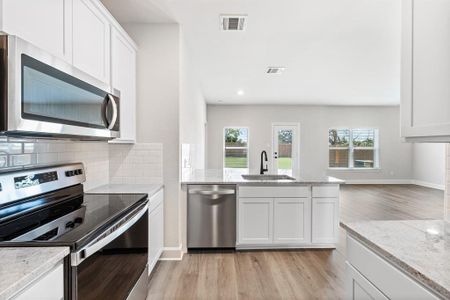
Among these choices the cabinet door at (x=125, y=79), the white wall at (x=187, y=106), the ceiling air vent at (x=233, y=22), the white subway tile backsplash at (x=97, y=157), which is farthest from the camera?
the white wall at (x=187, y=106)

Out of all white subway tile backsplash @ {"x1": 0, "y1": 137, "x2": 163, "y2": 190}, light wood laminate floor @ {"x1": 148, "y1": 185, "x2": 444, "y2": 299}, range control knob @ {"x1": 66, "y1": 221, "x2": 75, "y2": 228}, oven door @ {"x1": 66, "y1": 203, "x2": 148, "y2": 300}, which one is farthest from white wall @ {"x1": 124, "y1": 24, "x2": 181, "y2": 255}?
range control knob @ {"x1": 66, "y1": 221, "x2": 75, "y2": 228}

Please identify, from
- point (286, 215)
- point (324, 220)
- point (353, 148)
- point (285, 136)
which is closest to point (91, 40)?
point (286, 215)

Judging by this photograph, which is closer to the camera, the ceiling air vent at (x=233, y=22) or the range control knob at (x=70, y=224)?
the range control knob at (x=70, y=224)

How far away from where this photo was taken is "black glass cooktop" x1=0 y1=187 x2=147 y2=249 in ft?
4.09

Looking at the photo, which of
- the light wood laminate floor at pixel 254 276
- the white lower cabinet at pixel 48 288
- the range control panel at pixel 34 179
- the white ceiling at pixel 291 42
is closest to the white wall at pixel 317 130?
the white ceiling at pixel 291 42

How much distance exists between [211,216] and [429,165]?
8.58 m

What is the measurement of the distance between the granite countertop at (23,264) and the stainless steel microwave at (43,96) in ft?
1.51

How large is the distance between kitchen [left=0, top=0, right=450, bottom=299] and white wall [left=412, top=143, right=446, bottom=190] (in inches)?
75.9

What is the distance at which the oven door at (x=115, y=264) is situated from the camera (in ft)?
4.04

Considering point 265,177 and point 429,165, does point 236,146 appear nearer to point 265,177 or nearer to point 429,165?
point 265,177

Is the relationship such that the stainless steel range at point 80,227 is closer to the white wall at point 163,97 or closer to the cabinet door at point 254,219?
the white wall at point 163,97

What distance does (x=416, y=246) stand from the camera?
1193 millimetres

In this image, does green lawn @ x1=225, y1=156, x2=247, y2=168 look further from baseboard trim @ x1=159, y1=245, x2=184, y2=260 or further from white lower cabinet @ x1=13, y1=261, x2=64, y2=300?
white lower cabinet @ x1=13, y1=261, x2=64, y2=300

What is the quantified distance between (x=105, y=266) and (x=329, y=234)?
276cm
